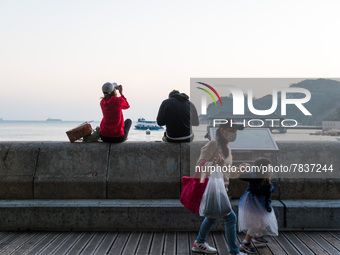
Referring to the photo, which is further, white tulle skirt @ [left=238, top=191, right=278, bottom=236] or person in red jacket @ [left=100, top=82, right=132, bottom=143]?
person in red jacket @ [left=100, top=82, right=132, bottom=143]

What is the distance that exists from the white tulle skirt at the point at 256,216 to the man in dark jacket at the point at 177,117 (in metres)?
2.17

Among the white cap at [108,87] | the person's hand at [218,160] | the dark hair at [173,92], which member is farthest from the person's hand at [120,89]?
the person's hand at [218,160]

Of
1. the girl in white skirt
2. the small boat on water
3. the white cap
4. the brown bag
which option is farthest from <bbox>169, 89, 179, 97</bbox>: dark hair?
the small boat on water

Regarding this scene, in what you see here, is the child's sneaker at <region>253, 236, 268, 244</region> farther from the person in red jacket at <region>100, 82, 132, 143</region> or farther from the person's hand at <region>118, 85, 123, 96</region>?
the person's hand at <region>118, 85, 123, 96</region>

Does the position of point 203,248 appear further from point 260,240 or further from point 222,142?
point 222,142

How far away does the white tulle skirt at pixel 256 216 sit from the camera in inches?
202

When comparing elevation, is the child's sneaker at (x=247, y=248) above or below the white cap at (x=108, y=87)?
below

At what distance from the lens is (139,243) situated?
540cm

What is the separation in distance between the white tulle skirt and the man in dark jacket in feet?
7.11

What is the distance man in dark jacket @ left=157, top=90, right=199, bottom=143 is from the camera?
7.05 meters

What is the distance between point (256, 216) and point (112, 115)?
135 inches

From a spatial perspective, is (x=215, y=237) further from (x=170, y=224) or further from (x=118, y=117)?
(x=118, y=117)

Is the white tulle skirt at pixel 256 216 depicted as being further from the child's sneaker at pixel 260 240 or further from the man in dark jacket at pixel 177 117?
the man in dark jacket at pixel 177 117

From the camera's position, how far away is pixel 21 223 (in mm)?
6000
